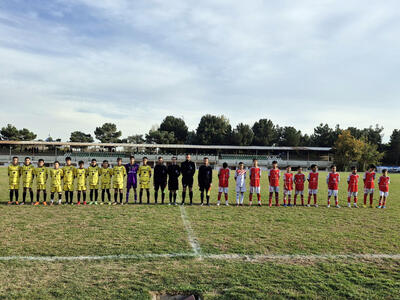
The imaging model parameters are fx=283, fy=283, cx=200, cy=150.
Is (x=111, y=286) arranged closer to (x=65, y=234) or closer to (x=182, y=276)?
(x=182, y=276)

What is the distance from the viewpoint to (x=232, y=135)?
67.1m

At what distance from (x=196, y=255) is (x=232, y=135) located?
62721 millimetres

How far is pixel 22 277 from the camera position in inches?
160

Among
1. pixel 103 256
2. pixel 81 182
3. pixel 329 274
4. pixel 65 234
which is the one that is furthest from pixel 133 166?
pixel 329 274

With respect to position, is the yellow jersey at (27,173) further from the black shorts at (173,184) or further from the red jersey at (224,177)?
the red jersey at (224,177)

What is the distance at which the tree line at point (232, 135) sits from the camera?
63.8m

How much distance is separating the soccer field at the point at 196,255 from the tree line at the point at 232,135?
58.1 m

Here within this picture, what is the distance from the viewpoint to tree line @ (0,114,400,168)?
63844 millimetres

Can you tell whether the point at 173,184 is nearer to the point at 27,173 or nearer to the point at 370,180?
the point at 27,173

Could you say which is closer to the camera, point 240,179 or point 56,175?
point 56,175

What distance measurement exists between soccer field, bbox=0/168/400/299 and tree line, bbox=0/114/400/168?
58111mm

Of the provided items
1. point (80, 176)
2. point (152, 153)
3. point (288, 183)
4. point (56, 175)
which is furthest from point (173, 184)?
point (152, 153)

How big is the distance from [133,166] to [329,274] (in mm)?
7708

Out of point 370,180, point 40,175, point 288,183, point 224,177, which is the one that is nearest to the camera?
point 40,175
